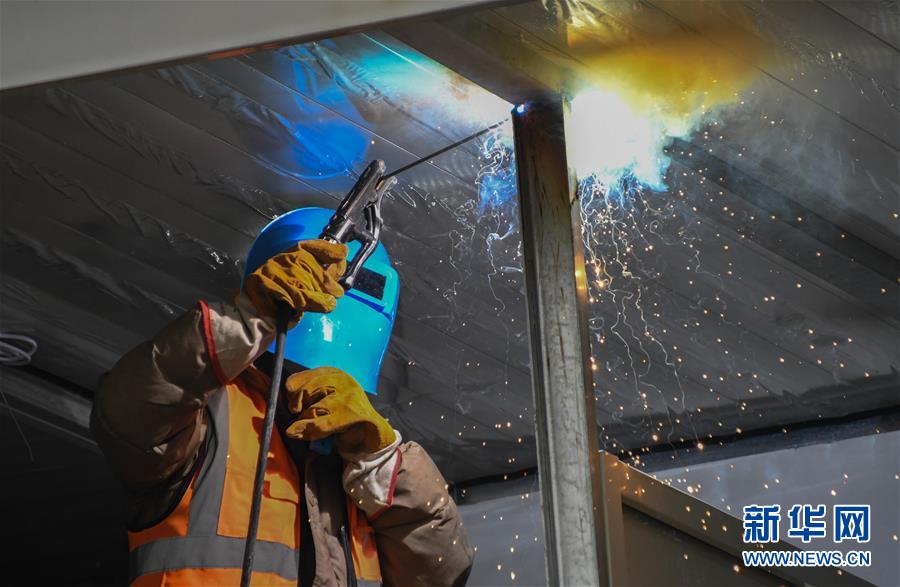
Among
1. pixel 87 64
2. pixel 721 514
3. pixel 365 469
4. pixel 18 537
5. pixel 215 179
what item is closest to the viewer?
pixel 87 64

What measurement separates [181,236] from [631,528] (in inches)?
A: 39.9

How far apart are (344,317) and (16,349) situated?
0.83 meters

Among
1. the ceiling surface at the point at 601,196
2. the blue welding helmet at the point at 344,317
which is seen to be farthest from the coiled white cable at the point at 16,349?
the blue welding helmet at the point at 344,317

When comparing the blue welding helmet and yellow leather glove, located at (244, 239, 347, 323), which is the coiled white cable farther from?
yellow leather glove, located at (244, 239, 347, 323)

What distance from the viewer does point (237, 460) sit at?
1748 millimetres

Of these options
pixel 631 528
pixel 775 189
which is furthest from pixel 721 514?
pixel 775 189

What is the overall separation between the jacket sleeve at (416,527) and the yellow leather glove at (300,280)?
275mm

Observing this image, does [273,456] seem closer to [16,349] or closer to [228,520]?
[228,520]

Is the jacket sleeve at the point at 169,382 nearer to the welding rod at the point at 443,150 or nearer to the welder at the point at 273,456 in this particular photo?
the welder at the point at 273,456

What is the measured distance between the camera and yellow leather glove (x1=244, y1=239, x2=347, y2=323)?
167 centimetres

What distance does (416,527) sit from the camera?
6.20 ft

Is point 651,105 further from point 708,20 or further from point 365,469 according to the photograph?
point 365,469

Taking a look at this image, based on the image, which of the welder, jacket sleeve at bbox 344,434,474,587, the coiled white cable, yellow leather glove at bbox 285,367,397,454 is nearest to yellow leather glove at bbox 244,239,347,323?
the welder

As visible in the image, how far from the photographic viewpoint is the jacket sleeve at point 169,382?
1645 millimetres
